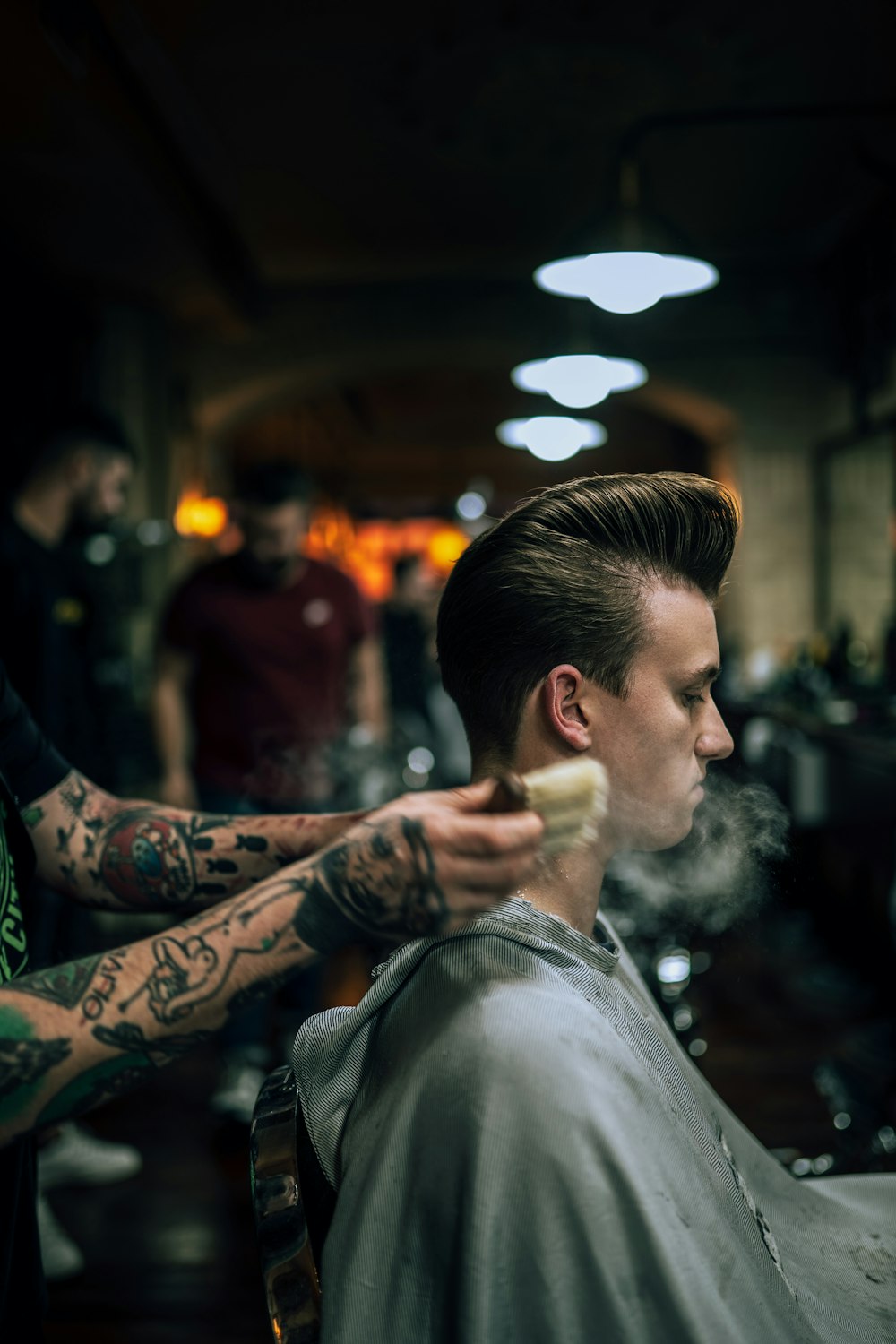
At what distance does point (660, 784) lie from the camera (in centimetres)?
111

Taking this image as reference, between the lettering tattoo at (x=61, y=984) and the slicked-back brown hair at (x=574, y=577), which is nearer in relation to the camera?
the lettering tattoo at (x=61, y=984)

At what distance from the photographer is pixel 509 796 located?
810 mm

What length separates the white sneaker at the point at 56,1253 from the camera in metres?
2.30

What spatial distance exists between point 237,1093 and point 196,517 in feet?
15.4

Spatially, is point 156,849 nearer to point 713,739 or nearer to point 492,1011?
point 492,1011

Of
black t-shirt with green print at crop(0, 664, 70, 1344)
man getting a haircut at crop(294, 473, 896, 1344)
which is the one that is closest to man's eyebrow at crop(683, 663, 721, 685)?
man getting a haircut at crop(294, 473, 896, 1344)

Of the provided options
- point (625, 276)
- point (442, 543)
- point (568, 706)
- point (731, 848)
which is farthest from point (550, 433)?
point (442, 543)

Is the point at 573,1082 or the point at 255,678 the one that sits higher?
the point at 255,678

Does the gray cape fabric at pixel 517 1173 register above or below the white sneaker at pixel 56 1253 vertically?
above

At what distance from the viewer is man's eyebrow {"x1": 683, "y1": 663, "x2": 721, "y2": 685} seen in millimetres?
1101

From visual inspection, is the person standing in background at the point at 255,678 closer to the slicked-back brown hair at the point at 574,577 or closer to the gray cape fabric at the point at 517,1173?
the slicked-back brown hair at the point at 574,577

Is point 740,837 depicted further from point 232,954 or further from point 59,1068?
point 59,1068

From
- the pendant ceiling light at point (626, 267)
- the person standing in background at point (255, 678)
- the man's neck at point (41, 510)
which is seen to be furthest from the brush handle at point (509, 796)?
the pendant ceiling light at point (626, 267)

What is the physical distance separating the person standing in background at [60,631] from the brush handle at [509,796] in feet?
6.20
